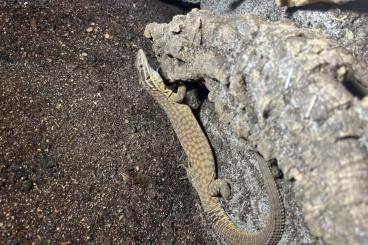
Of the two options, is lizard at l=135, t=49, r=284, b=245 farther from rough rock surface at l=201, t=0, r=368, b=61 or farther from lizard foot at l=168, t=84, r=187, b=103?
rough rock surface at l=201, t=0, r=368, b=61

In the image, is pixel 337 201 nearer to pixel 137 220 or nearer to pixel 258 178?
pixel 258 178

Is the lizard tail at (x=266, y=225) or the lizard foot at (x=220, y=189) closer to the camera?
the lizard tail at (x=266, y=225)

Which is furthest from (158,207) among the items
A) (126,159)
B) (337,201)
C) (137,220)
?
(337,201)

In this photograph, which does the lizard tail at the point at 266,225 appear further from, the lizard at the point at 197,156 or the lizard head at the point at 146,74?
the lizard head at the point at 146,74

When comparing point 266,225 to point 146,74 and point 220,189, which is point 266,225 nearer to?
point 220,189

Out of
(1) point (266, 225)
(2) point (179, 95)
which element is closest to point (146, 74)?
(2) point (179, 95)

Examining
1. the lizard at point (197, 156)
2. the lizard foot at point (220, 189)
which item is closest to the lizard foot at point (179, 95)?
the lizard at point (197, 156)
